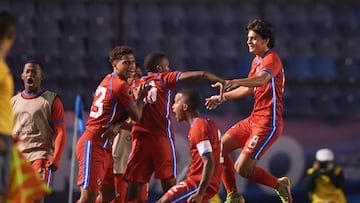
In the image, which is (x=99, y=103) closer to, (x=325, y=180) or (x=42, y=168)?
(x=42, y=168)

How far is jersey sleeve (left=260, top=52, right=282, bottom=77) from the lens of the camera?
11.4 metres

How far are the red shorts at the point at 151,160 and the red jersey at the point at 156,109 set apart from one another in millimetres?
84

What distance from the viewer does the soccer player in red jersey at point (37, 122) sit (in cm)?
1196

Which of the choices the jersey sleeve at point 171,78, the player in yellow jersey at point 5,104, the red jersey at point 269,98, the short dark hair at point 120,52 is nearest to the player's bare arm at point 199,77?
the jersey sleeve at point 171,78

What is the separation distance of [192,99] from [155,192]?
270 inches

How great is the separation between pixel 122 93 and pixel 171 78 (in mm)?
591

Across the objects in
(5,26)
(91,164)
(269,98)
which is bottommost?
(91,164)

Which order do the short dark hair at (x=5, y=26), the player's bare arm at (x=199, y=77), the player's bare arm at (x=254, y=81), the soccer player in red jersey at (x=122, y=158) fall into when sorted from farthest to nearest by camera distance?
1. the soccer player in red jersey at (x=122, y=158)
2. the player's bare arm at (x=254, y=81)
3. the player's bare arm at (x=199, y=77)
4. the short dark hair at (x=5, y=26)

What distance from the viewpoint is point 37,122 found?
39.4 feet

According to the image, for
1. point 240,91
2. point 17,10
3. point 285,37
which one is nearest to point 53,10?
point 17,10

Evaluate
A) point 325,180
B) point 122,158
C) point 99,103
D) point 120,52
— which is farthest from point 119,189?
point 325,180

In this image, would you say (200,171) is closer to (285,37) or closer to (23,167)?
(23,167)

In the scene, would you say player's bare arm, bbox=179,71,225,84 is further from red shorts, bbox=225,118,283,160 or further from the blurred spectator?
the blurred spectator

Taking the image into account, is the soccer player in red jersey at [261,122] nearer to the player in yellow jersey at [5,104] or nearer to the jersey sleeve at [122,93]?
the jersey sleeve at [122,93]
